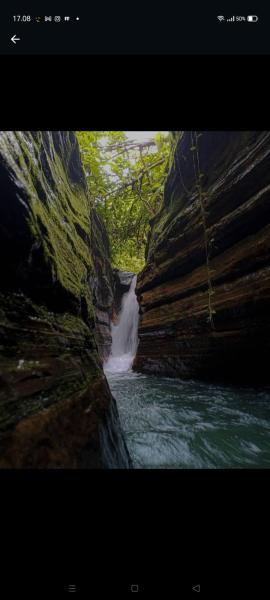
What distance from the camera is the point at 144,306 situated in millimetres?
6789

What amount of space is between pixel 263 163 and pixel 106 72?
365cm

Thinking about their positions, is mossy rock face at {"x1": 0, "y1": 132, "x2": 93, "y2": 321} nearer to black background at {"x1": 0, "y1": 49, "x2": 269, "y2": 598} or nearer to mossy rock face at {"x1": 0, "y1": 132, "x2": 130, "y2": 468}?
mossy rock face at {"x1": 0, "y1": 132, "x2": 130, "y2": 468}

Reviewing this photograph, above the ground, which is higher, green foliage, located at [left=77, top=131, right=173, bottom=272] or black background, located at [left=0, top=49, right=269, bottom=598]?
green foliage, located at [left=77, top=131, right=173, bottom=272]

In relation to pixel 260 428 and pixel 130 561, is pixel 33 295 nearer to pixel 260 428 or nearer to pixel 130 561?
pixel 130 561

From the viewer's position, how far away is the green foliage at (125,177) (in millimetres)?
6254

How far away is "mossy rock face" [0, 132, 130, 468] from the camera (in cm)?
99

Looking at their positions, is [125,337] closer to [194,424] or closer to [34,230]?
[194,424]

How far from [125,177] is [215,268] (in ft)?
14.1

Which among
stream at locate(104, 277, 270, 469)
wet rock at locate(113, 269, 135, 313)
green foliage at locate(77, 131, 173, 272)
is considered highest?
green foliage at locate(77, 131, 173, 272)

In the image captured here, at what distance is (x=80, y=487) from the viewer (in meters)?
0.95

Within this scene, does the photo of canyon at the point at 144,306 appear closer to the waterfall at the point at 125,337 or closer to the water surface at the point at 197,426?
the water surface at the point at 197,426

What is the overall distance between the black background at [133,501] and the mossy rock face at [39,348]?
14 centimetres

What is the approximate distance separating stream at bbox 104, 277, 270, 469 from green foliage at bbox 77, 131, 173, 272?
5746mm

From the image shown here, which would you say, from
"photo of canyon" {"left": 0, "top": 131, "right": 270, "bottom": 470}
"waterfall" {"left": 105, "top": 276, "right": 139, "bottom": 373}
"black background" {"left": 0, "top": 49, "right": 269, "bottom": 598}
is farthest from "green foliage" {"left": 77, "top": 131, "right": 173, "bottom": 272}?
"black background" {"left": 0, "top": 49, "right": 269, "bottom": 598}
